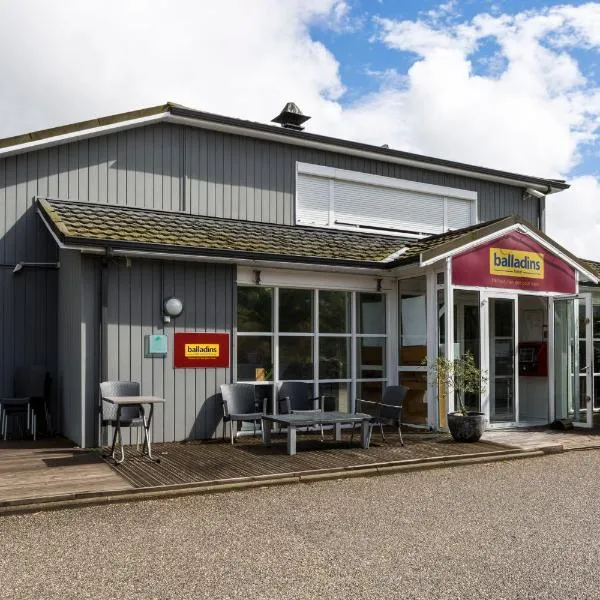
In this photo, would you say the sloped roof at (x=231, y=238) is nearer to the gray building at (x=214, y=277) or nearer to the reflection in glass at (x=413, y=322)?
the gray building at (x=214, y=277)

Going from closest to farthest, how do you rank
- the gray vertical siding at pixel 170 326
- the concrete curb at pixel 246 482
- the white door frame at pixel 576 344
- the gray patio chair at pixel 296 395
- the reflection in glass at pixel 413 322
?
the concrete curb at pixel 246 482, the gray vertical siding at pixel 170 326, the gray patio chair at pixel 296 395, the reflection in glass at pixel 413 322, the white door frame at pixel 576 344

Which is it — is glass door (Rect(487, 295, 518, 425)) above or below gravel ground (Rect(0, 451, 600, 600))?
above

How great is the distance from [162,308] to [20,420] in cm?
286

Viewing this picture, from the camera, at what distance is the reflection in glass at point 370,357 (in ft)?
36.4

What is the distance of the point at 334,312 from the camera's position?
10.9 m

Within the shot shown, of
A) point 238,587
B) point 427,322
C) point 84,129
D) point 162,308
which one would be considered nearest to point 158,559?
point 238,587

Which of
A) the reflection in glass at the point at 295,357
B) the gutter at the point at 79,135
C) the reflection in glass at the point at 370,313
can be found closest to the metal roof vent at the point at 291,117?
the gutter at the point at 79,135

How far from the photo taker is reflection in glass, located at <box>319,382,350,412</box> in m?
10.7

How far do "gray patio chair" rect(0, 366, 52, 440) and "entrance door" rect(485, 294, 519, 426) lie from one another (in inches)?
274

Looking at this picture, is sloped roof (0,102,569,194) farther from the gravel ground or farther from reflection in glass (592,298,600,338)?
the gravel ground

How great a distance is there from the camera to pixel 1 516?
5816 mm

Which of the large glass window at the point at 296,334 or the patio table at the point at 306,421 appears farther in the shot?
the large glass window at the point at 296,334

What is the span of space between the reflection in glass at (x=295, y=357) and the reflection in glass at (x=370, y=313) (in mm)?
1005

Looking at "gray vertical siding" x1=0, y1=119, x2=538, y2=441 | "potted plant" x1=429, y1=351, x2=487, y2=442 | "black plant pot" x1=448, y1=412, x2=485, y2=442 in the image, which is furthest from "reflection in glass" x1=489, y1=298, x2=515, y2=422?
"gray vertical siding" x1=0, y1=119, x2=538, y2=441
